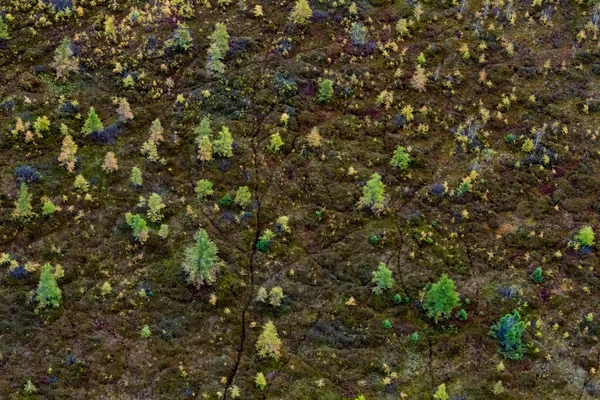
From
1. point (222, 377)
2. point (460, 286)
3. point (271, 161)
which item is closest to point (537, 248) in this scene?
point (460, 286)

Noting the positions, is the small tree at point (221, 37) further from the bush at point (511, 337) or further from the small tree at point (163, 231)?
the bush at point (511, 337)

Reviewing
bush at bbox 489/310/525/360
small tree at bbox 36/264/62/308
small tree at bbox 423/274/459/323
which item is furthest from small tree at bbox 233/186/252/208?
bush at bbox 489/310/525/360

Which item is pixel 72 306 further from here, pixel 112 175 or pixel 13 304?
pixel 112 175

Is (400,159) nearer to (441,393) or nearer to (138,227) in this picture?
(441,393)

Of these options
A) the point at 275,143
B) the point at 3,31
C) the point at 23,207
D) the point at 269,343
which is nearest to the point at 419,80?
the point at 275,143

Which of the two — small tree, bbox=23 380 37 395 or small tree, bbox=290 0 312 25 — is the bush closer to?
small tree, bbox=23 380 37 395

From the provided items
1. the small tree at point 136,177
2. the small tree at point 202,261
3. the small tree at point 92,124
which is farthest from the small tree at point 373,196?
the small tree at point 92,124

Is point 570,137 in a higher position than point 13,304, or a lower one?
higher
